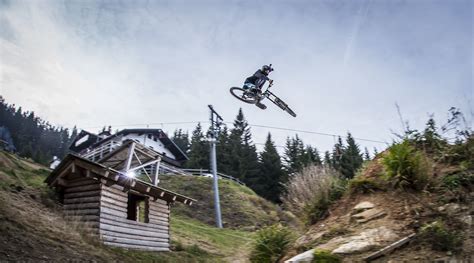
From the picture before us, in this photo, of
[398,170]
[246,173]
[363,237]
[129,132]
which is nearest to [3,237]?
[363,237]

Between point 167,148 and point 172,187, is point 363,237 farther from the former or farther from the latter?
point 167,148

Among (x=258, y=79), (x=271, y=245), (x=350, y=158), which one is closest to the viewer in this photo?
(x=271, y=245)

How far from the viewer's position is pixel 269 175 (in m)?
49.4

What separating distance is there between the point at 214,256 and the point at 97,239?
615cm

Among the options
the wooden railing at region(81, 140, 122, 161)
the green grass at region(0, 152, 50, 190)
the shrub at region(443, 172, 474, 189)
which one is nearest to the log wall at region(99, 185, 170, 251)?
the green grass at region(0, 152, 50, 190)

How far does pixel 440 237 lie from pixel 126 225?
38.3ft

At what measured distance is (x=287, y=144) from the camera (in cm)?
5647

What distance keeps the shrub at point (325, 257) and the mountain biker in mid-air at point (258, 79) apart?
6.69 m

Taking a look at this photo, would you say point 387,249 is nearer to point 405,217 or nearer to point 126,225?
point 405,217

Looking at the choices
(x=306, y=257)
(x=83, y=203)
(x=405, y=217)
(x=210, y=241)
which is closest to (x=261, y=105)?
(x=405, y=217)

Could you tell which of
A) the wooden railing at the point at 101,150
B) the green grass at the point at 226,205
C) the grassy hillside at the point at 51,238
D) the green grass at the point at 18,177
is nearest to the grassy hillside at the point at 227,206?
the green grass at the point at 226,205

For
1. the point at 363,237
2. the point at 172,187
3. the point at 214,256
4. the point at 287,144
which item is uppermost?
the point at 287,144

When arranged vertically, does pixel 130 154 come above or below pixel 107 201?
above

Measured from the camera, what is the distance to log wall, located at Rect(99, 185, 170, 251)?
12.8m
